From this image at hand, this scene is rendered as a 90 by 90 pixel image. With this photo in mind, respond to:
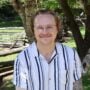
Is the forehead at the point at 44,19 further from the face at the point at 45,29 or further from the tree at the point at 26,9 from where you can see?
the tree at the point at 26,9

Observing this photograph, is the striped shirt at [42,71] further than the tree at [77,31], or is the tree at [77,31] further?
the tree at [77,31]

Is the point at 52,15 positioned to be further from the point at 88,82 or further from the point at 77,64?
the point at 88,82

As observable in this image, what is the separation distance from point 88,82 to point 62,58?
8.54 metres

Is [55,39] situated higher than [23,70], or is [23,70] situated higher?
[55,39]

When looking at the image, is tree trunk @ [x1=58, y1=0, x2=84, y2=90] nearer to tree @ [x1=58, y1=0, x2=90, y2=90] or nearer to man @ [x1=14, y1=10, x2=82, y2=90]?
tree @ [x1=58, y1=0, x2=90, y2=90]

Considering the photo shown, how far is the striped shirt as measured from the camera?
9.67ft

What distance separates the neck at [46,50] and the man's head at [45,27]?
0.04m

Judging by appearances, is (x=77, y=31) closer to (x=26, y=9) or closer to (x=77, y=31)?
(x=77, y=31)

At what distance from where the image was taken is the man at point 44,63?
2.95 meters

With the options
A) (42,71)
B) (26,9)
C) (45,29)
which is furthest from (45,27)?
(26,9)

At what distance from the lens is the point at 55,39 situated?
306cm

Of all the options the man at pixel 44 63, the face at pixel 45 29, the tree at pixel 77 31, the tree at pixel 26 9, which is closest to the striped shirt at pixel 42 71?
the man at pixel 44 63

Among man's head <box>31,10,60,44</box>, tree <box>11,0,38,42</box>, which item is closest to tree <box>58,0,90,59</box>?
tree <box>11,0,38,42</box>

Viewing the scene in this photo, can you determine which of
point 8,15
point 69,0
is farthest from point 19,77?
point 8,15
